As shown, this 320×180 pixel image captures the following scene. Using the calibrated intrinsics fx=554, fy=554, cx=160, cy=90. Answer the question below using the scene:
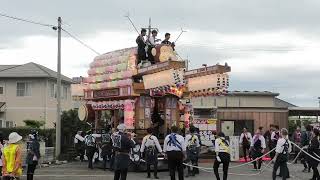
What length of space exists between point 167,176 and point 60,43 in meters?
10.8

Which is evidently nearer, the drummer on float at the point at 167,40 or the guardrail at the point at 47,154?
the drummer on float at the point at 167,40

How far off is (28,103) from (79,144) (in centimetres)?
2000

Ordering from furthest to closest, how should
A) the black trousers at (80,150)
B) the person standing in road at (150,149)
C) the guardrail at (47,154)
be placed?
the black trousers at (80,150)
the guardrail at (47,154)
the person standing in road at (150,149)

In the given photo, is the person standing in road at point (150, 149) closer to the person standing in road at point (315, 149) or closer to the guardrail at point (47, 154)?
the person standing in road at point (315, 149)

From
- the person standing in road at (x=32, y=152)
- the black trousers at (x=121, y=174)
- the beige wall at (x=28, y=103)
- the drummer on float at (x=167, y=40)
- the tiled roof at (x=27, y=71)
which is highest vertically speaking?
the tiled roof at (x=27, y=71)

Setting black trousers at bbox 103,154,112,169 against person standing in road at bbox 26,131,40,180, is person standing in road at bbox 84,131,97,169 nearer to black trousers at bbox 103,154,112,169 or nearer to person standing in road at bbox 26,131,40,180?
black trousers at bbox 103,154,112,169

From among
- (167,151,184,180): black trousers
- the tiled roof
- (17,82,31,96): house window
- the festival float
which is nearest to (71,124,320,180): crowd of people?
(167,151,184,180): black trousers

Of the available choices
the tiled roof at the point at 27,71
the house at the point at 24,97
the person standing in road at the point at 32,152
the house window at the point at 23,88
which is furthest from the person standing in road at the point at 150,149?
the house window at the point at 23,88

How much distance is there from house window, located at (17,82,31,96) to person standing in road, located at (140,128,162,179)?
91.0 feet

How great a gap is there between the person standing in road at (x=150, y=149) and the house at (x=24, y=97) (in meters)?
26.9

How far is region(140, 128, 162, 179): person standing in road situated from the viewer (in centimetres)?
1831

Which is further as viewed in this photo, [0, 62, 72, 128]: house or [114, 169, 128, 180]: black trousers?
[0, 62, 72, 128]: house

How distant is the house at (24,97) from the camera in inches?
1751

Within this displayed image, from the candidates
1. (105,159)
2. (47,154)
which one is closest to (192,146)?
(105,159)
